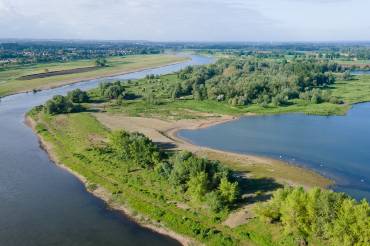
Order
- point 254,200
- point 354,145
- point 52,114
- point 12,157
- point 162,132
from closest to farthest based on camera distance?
1. point 254,200
2. point 12,157
3. point 354,145
4. point 162,132
5. point 52,114

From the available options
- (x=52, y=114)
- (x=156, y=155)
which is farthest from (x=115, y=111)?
(x=156, y=155)

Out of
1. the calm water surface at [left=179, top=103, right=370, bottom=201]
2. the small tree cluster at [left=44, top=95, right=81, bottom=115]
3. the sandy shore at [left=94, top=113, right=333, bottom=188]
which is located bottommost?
the calm water surface at [left=179, top=103, right=370, bottom=201]

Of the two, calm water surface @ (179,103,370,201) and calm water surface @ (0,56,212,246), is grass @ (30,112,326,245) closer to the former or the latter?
calm water surface @ (0,56,212,246)

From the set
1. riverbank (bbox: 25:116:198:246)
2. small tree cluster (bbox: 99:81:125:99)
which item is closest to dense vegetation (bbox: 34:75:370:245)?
riverbank (bbox: 25:116:198:246)

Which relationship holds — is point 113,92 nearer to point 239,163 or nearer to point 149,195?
point 239,163

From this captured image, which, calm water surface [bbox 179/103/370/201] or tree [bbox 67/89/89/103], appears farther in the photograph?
tree [bbox 67/89/89/103]

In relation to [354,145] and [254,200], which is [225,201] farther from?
[354,145]

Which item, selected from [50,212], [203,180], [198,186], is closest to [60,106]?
[50,212]
